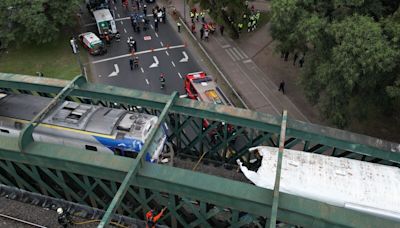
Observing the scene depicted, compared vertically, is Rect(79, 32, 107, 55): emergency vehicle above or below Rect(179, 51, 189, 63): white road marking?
above

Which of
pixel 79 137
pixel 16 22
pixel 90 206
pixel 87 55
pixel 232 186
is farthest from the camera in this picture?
pixel 87 55

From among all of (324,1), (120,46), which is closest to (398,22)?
(324,1)

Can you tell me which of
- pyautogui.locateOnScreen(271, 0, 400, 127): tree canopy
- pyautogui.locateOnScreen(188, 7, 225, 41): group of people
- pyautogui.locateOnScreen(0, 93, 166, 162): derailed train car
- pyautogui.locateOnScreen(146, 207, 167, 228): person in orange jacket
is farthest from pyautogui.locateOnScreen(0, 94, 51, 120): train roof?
pyautogui.locateOnScreen(188, 7, 225, 41): group of people

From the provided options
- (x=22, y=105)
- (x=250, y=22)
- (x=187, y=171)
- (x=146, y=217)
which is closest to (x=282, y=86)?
(x=250, y=22)

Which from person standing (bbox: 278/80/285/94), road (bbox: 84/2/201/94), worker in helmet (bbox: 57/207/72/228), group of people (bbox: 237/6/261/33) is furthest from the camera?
group of people (bbox: 237/6/261/33)

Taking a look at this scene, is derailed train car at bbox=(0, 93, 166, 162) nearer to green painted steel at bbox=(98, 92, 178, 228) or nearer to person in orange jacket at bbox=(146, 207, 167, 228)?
person in orange jacket at bbox=(146, 207, 167, 228)

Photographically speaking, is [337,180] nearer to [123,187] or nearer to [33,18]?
[123,187]

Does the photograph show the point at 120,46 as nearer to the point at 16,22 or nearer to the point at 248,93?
the point at 16,22
